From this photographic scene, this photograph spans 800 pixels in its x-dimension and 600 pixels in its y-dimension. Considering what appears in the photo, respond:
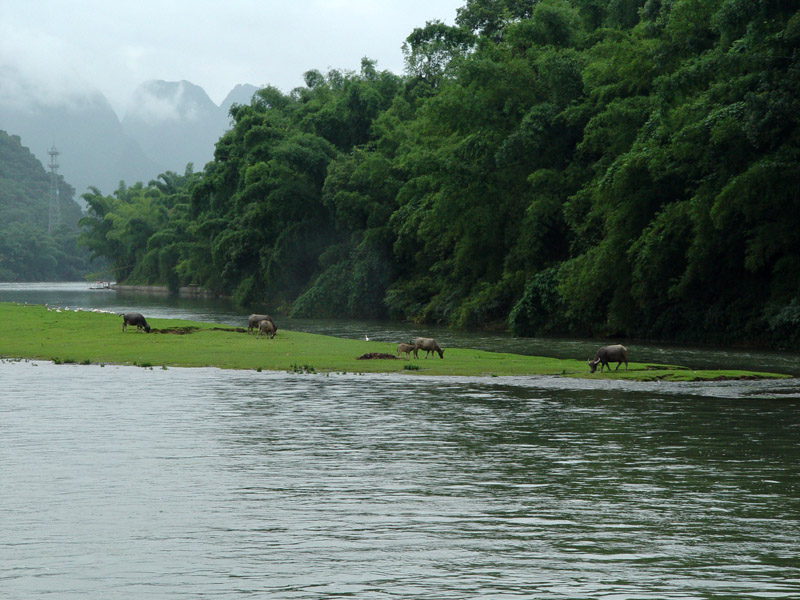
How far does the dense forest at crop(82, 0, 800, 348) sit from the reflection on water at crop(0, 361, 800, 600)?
16248 millimetres

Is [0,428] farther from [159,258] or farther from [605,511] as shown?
[159,258]

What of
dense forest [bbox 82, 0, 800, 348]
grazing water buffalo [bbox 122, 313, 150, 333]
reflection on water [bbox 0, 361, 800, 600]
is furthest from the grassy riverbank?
dense forest [bbox 82, 0, 800, 348]

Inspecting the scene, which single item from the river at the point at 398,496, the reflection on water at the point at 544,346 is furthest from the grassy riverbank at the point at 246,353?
the river at the point at 398,496

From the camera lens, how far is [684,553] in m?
10.0

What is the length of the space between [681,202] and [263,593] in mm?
33482

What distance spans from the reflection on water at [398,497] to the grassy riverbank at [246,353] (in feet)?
21.0

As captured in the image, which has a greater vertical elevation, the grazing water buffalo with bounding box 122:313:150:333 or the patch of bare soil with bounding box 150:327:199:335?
the grazing water buffalo with bounding box 122:313:150:333

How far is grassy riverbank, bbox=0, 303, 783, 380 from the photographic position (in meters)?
29.4

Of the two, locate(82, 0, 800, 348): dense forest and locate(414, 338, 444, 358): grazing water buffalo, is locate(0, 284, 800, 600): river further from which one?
locate(82, 0, 800, 348): dense forest

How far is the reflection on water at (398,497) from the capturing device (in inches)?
359

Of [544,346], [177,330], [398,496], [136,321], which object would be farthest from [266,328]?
[398,496]

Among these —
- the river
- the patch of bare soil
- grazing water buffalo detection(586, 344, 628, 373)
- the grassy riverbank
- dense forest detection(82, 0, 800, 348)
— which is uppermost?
dense forest detection(82, 0, 800, 348)

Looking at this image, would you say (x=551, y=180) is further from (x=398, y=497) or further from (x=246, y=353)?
(x=398, y=497)

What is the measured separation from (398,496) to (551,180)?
39.0 metres
